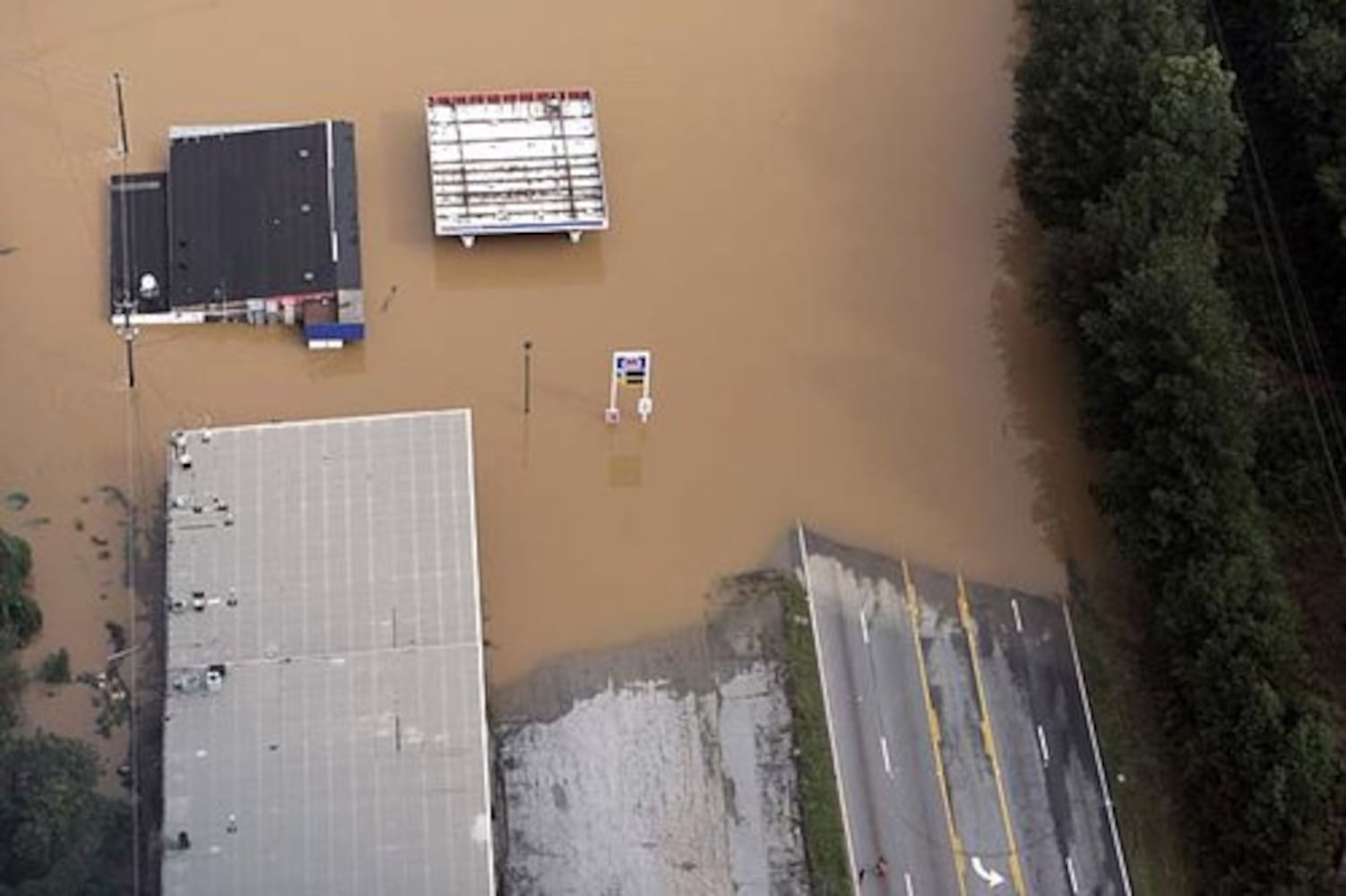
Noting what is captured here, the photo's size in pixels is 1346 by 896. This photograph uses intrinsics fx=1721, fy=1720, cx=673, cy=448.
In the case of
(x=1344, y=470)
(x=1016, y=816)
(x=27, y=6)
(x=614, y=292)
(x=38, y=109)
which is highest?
(x=27, y=6)

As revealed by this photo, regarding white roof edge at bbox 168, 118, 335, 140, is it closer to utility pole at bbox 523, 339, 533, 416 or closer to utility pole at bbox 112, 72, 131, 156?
utility pole at bbox 112, 72, 131, 156

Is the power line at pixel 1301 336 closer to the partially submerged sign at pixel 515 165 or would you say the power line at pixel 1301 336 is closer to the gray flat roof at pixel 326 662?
the partially submerged sign at pixel 515 165

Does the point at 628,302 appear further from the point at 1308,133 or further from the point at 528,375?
the point at 1308,133

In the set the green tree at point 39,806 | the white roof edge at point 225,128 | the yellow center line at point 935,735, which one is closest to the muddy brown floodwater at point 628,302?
the white roof edge at point 225,128

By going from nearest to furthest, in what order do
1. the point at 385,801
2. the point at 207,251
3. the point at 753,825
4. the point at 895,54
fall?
the point at 385,801, the point at 753,825, the point at 207,251, the point at 895,54

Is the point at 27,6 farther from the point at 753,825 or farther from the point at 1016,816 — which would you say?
the point at 1016,816

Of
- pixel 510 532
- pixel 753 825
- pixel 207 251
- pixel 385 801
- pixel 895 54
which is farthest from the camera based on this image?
pixel 895 54

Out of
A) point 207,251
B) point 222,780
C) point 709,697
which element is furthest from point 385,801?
point 207,251
